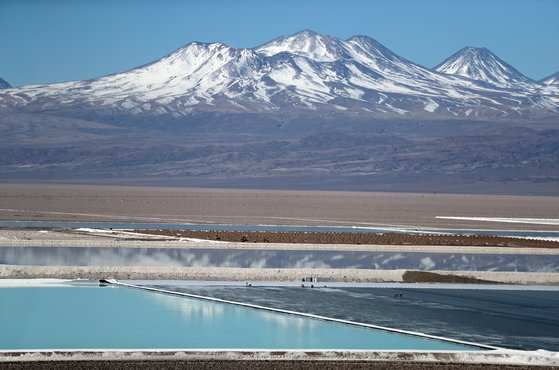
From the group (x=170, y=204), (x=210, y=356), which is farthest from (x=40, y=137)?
(x=210, y=356)

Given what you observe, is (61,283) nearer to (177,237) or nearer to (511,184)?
(177,237)

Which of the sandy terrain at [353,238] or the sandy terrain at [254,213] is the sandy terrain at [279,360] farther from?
the sandy terrain at [254,213]

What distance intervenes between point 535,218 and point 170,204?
17902mm

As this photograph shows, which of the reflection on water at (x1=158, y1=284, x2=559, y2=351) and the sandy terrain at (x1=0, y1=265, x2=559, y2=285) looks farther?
the sandy terrain at (x1=0, y1=265, x2=559, y2=285)

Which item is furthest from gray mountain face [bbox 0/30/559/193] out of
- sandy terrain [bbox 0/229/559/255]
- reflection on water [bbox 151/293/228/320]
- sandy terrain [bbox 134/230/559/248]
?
reflection on water [bbox 151/293/228/320]

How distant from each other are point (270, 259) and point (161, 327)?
10.5 metres

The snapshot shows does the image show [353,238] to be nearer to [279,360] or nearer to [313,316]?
[313,316]

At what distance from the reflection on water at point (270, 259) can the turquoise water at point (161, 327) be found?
5.40 meters

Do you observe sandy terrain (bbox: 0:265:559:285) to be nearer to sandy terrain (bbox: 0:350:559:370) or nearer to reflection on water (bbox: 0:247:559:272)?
reflection on water (bbox: 0:247:559:272)

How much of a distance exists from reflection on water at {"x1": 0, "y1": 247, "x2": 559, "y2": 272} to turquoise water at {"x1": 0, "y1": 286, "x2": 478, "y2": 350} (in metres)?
5.40

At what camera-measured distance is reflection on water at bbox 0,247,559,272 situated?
25.4 meters

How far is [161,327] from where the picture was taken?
17062mm

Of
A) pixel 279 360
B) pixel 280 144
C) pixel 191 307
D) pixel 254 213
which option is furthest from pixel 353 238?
pixel 280 144

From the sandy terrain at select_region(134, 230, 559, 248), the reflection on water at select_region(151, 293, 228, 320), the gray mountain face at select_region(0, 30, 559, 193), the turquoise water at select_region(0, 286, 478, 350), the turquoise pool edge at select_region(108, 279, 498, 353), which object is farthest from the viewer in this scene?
the gray mountain face at select_region(0, 30, 559, 193)
